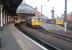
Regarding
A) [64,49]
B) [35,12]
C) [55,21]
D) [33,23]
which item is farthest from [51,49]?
[35,12]

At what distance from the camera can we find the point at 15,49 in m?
15.0

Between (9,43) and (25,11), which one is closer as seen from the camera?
(9,43)

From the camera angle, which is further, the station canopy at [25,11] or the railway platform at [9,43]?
the station canopy at [25,11]

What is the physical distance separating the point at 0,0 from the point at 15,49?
27464 mm

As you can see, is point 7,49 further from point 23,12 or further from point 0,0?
point 23,12

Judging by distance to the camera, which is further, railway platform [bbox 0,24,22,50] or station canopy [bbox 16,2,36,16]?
station canopy [bbox 16,2,36,16]

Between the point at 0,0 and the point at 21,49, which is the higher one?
the point at 0,0

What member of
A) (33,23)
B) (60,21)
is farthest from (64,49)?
(60,21)

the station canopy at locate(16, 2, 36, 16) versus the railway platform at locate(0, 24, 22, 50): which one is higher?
the station canopy at locate(16, 2, 36, 16)

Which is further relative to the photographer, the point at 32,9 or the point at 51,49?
the point at 32,9

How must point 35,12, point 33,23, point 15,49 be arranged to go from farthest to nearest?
point 35,12 → point 33,23 → point 15,49

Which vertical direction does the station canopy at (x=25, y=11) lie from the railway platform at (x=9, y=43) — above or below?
above

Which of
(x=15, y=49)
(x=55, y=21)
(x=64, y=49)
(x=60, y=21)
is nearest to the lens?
(x=15, y=49)

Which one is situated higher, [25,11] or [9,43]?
[25,11]
